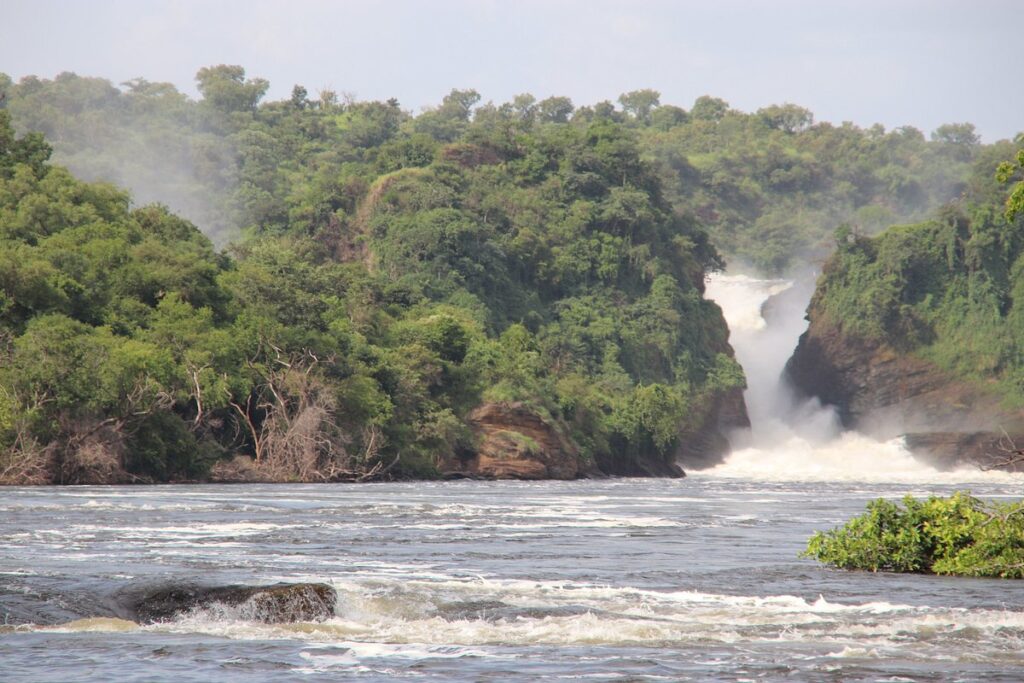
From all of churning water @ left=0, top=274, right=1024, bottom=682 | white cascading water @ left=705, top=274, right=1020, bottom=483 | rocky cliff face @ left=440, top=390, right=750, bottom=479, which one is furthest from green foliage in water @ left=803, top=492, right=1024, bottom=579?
white cascading water @ left=705, top=274, right=1020, bottom=483

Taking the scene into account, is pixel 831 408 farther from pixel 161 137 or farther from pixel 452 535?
pixel 452 535

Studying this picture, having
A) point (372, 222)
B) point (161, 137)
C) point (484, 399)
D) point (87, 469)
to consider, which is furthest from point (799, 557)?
point (161, 137)

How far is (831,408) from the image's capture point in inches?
4309

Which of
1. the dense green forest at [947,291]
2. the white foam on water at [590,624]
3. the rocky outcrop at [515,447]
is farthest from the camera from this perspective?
the dense green forest at [947,291]

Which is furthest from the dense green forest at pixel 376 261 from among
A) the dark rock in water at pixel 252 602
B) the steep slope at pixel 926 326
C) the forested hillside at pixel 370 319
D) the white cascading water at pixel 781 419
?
the dark rock in water at pixel 252 602

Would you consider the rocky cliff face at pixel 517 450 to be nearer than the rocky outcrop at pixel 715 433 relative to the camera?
Yes

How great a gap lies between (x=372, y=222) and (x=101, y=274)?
40.8 m

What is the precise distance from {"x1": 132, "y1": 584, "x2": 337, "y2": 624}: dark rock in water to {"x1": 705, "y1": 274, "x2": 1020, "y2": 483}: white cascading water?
235 feet

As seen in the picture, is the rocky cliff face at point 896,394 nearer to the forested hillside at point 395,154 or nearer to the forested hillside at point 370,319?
the forested hillside at point 370,319

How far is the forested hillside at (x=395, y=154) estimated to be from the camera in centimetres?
11931

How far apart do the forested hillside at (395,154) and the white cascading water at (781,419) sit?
12.5 metres

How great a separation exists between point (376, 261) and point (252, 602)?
7739cm

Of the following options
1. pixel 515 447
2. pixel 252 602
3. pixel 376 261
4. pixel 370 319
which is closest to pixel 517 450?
pixel 515 447

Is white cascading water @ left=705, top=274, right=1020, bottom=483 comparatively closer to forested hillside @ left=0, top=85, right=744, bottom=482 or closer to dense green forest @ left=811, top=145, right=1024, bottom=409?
forested hillside @ left=0, top=85, right=744, bottom=482
